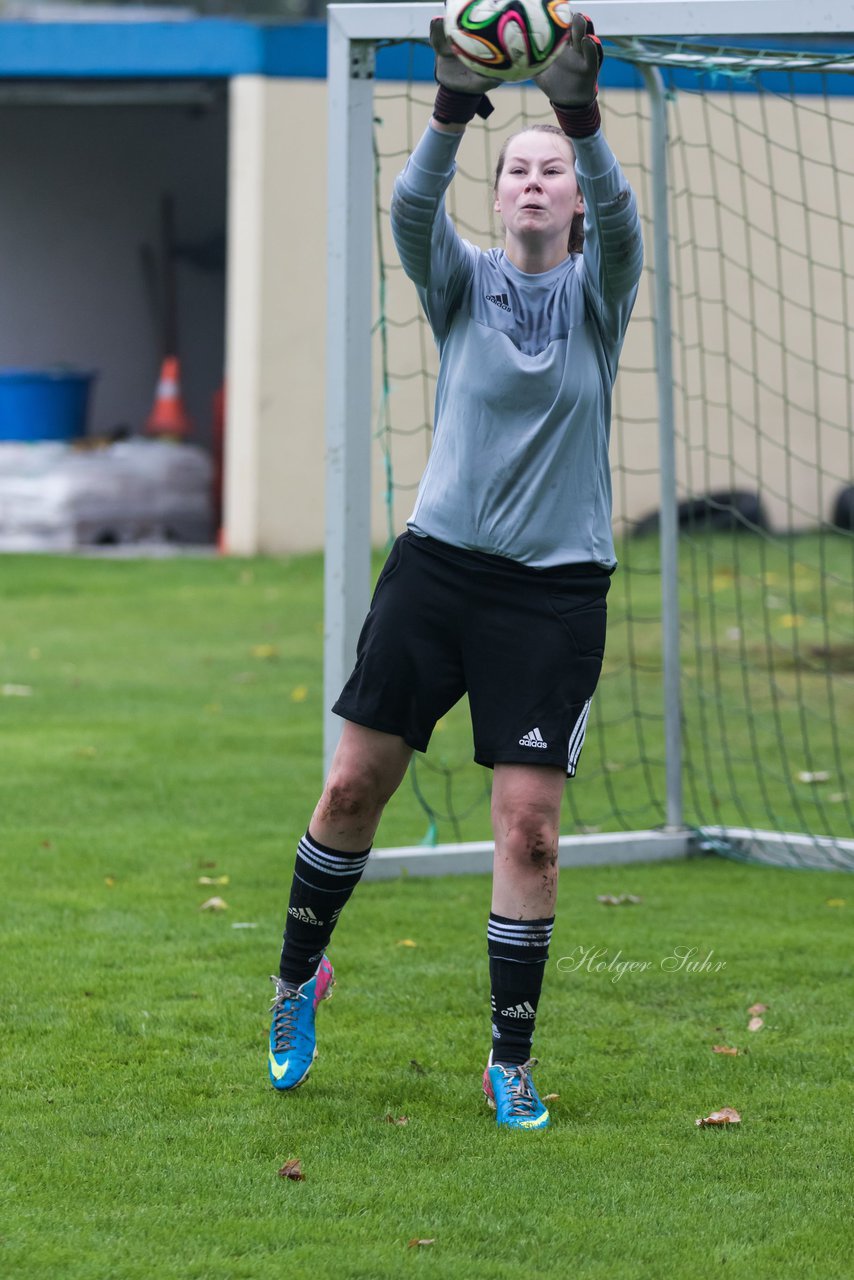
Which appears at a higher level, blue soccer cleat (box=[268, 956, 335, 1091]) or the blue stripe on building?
the blue stripe on building

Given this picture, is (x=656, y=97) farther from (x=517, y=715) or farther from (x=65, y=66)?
(x=65, y=66)

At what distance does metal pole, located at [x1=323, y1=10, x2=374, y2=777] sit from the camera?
5336 mm

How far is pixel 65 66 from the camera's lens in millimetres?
14906

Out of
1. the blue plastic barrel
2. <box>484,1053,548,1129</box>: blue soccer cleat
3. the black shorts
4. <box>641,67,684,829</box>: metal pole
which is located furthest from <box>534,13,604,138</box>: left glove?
the blue plastic barrel

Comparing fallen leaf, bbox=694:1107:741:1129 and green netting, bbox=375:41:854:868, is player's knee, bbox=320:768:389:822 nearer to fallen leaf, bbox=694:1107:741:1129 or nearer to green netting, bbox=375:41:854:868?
fallen leaf, bbox=694:1107:741:1129

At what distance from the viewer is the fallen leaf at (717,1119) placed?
3.59m

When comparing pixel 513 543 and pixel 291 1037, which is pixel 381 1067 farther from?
pixel 513 543

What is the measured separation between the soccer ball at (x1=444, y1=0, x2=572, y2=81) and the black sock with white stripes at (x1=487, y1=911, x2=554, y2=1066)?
166 cm

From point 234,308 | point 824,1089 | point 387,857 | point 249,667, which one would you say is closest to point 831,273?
point 234,308

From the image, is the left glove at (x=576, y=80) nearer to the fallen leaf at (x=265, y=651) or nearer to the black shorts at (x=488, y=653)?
the black shorts at (x=488, y=653)

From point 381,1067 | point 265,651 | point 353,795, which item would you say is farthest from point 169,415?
point 353,795

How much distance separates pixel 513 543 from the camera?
353cm

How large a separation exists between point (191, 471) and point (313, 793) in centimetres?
962

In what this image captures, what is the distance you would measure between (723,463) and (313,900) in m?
12.6
